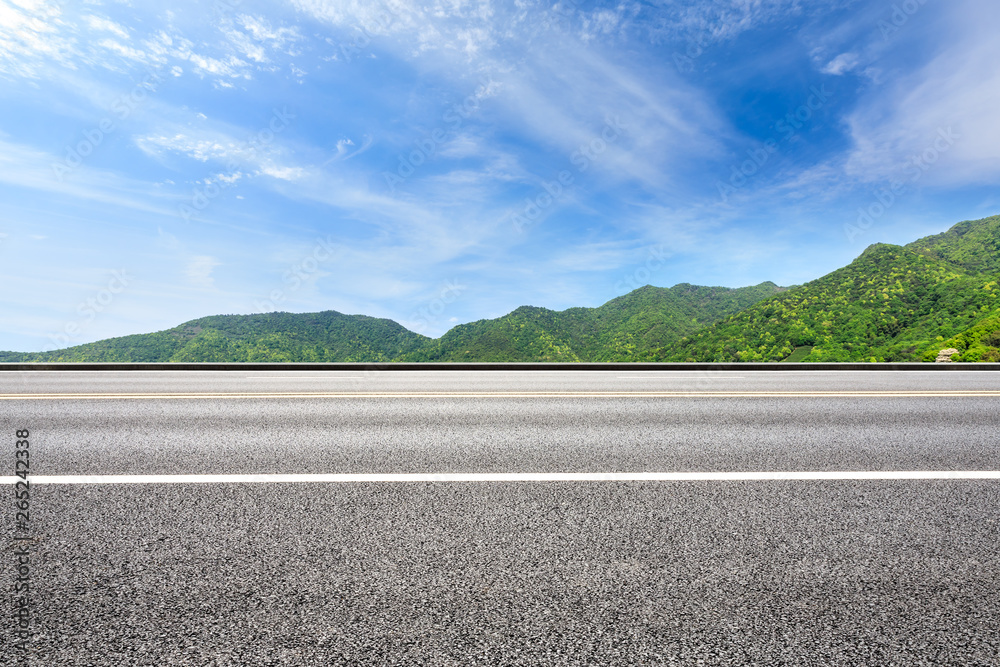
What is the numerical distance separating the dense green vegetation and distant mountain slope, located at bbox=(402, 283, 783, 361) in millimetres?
296

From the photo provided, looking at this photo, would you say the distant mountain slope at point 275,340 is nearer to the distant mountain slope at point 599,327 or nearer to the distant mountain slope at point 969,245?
the distant mountain slope at point 599,327

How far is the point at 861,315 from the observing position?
191ft

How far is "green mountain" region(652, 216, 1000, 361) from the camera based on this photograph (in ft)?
154

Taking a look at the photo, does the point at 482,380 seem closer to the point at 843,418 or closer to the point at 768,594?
the point at 843,418

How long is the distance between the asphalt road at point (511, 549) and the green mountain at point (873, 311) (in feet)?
126

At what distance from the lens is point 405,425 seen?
5664mm

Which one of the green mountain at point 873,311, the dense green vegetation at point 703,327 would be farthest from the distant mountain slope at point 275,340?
the green mountain at point 873,311

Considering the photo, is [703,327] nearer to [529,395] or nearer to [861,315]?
[861,315]

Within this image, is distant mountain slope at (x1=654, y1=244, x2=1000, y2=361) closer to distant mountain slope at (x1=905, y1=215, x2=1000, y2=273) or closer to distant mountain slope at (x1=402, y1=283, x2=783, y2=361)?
distant mountain slope at (x1=905, y1=215, x2=1000, y2=273)

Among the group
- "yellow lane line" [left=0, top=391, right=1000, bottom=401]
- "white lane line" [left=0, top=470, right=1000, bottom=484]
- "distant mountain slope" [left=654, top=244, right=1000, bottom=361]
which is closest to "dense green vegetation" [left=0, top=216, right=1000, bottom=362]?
"distant mountain slope" [left=654, top=244, right=1000, bottom=361]

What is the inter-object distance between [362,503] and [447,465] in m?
1.00

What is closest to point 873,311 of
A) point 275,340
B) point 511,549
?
point 511,549

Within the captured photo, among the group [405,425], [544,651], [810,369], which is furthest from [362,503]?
[810,369]

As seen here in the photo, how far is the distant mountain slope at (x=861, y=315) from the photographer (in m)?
47.4
